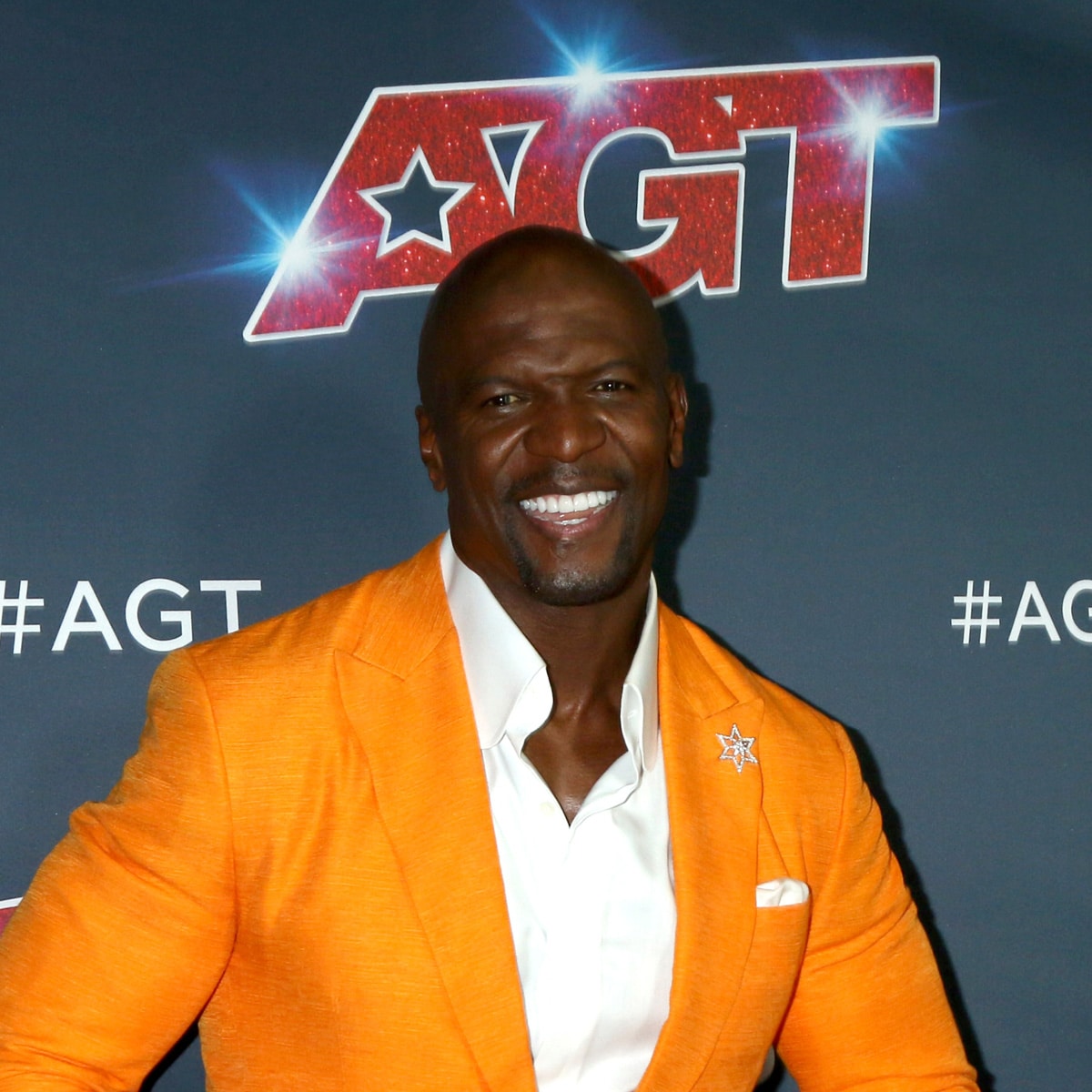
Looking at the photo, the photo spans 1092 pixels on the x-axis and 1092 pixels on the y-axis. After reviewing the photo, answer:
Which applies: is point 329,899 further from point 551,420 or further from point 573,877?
point 551,420

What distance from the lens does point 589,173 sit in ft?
6.83

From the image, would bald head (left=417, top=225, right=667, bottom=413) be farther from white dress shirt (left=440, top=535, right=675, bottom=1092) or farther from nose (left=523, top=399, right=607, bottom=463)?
white dress shirt (left=440, top=535, right=675, bottom=1092)

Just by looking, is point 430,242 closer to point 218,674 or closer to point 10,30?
point 10,30

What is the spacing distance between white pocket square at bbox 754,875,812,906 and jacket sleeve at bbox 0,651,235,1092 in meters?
A: 0.62

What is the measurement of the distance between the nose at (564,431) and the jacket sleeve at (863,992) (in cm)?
58

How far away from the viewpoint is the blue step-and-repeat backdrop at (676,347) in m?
1.96

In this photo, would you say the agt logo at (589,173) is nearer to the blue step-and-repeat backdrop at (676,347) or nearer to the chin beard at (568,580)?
the blue step-and-repeat backdrop at (676,347)

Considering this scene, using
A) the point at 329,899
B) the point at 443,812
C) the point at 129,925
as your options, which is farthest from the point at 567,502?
the point at 129,925

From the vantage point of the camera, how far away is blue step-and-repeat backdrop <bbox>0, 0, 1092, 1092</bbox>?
1960mm

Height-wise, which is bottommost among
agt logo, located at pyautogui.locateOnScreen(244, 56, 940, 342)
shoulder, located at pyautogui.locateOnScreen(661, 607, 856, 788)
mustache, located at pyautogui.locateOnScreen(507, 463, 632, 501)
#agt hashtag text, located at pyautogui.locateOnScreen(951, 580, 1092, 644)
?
shoulder, located at pyautogui.locateOnScreen(661, 607, 856, 788)

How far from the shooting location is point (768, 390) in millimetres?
2146

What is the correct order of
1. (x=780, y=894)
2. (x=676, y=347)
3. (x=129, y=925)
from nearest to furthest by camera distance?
(x=129, y=925) → (x=780, y=894) → (x=676, y=347)

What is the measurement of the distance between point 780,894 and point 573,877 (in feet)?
0.91

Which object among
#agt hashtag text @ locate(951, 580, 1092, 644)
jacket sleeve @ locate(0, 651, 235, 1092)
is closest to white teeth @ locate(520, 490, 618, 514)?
jacket sleeve @ locate(0, 651, 235, 1092)
